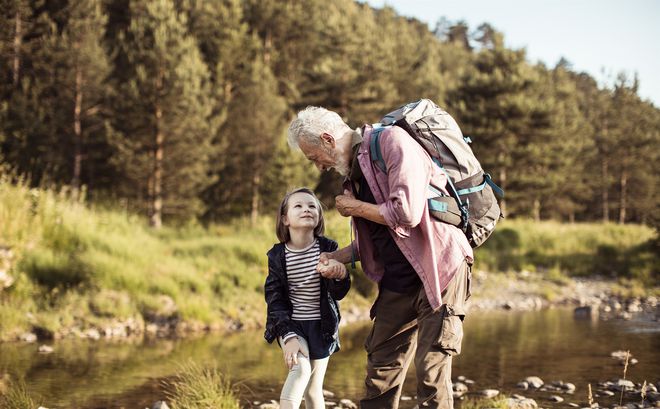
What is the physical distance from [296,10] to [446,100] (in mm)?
9937

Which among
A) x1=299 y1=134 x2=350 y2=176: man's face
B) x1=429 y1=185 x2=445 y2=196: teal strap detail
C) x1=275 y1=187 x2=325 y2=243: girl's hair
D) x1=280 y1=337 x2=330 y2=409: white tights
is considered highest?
x1=299 y1=134 x2=350 y2=176: man's face

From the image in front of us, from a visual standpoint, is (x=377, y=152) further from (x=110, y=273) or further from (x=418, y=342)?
(x=110, y=273)

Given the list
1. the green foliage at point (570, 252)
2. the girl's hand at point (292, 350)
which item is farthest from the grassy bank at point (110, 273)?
the girl's hand at point (292, 350)

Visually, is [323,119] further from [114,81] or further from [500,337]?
[114,81]

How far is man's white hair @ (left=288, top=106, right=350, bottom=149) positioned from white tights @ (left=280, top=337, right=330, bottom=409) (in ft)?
3.57

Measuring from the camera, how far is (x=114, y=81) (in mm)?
22672

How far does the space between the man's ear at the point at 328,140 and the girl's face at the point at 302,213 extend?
545 millimetres

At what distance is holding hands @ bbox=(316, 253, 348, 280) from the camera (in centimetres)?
350

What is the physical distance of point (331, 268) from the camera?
11.5 feet

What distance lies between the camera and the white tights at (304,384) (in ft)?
11.9

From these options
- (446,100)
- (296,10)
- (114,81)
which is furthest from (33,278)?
(296,10)

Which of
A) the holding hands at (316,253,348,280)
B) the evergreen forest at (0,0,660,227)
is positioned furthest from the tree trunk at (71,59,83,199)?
the holding hands at (316,253,348,280)

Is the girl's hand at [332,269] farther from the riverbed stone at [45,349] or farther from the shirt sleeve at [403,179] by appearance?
the riverbed stone at [45,349]

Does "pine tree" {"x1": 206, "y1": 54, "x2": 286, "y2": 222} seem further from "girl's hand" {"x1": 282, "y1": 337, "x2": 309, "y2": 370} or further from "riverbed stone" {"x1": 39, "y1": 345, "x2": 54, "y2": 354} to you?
"girl's hand" {"x1": 282, "y1": 337, "x2": 309, "y2": 370}
